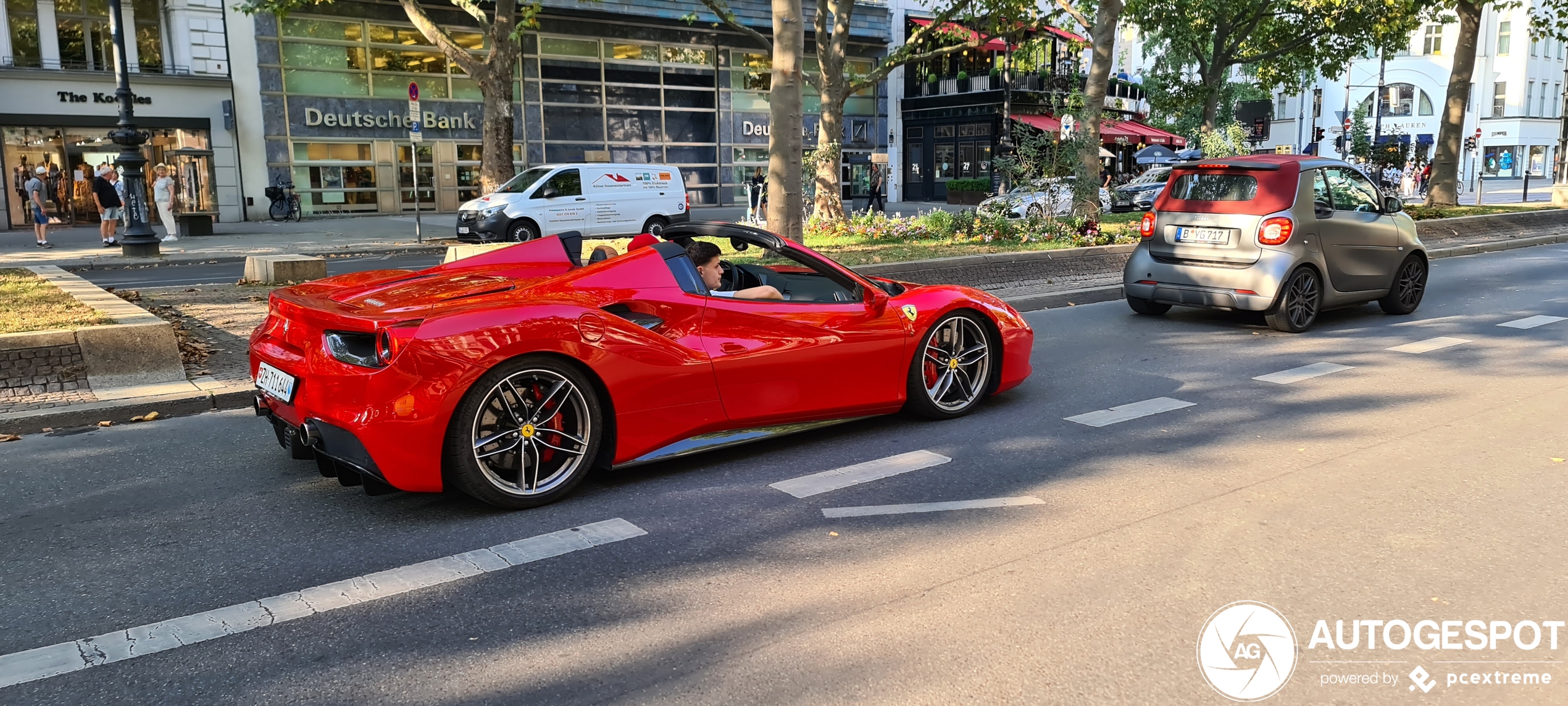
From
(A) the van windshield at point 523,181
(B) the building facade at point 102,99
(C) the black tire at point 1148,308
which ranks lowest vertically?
(C) the black tire at point 1148,308

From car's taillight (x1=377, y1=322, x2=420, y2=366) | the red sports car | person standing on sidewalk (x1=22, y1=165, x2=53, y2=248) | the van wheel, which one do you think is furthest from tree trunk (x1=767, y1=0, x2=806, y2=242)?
person standing on sidewalk (x1=22, y1=165, x2=53, y2=248)

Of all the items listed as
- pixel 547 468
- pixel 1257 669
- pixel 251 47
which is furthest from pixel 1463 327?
pixel 251 47

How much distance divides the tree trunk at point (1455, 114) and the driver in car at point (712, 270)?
22.6 meters

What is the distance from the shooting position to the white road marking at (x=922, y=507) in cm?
466

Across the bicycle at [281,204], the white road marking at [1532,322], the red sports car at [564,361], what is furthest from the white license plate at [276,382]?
the bicycle at [281,204]

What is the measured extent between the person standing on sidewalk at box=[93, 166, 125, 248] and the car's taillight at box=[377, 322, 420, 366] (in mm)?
18777

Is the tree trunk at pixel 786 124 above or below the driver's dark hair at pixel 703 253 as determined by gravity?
above

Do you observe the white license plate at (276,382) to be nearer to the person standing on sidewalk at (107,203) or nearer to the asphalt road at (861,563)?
the asphalt road at (861,563)

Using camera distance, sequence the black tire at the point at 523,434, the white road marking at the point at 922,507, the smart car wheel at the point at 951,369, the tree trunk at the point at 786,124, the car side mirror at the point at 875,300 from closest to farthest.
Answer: the black tire at the point at 523,434
the white road marking at the point at 922,507
the car side mirror at the point at 875,300
the smart car wheel at the point at 951,369
the tree trunk at the point at 786,124

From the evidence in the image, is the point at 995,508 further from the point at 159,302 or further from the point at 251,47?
the point at 251,47

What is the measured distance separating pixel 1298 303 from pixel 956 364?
192 inches

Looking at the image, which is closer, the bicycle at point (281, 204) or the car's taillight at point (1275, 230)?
the car's taillight at point (1275, 230)

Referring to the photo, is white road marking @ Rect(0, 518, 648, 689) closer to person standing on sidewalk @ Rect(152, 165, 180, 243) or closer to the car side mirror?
the car side mirror

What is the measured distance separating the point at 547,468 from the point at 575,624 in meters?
1.38
